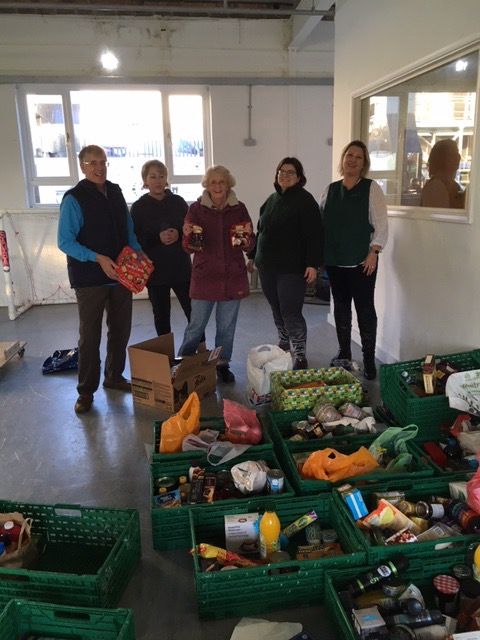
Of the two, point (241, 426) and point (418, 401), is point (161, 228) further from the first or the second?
point (418, 401)

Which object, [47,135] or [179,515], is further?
[47,135]

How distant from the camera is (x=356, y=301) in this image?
3.28 meters

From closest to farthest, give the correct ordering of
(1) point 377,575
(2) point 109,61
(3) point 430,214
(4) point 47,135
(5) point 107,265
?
(1) point 377,575 → (5) point 107,265 → (3) point 430,214 → (2) point 109,61 → (4) point 47,135

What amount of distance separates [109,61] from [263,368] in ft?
13.2

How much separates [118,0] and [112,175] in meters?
1.73

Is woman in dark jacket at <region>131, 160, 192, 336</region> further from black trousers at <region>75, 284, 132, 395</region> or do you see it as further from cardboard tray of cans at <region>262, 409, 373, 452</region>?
cardboard tray of cans at <region>262, 409, 373, 452</region>

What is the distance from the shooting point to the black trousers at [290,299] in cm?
325

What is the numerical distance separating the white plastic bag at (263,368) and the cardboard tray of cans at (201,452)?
1.68 feet

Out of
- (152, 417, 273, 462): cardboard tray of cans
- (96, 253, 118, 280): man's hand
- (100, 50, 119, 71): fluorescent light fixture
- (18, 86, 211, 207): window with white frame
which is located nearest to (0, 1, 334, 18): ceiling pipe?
(100, 50, 119, 71): fluorescent light fixture

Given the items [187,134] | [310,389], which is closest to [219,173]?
[310,389]

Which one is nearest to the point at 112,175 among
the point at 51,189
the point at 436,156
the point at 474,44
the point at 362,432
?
the point at 51,189

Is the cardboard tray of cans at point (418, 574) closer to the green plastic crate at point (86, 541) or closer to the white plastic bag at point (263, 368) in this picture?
the green plastic crate at point (86, 541)

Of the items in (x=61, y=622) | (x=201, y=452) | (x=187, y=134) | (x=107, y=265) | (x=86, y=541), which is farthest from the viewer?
(x=187, y=134)

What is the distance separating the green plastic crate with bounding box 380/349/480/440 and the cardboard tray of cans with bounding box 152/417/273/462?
65cm
